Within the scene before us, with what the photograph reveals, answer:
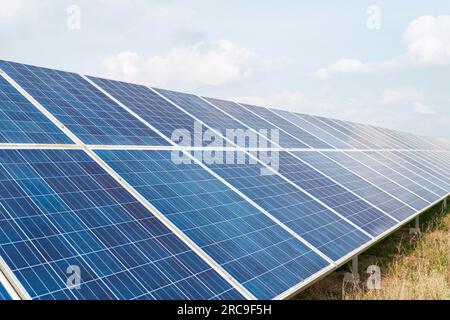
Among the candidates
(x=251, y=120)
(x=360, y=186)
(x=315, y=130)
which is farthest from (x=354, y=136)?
(x=360, y=186)

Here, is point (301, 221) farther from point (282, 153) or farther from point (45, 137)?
point (45, 137)

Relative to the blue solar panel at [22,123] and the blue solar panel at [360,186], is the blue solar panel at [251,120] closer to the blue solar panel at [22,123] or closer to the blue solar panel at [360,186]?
the blue solar panel at [360,186]

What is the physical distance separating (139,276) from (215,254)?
1.59 metres

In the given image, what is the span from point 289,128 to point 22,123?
41.7 ft

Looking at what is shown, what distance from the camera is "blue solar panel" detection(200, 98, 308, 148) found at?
653 inches

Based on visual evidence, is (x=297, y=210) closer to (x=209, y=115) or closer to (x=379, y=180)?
(x=209, y=115)

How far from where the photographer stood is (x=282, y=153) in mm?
14539

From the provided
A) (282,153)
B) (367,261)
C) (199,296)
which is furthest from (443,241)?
(199,296)

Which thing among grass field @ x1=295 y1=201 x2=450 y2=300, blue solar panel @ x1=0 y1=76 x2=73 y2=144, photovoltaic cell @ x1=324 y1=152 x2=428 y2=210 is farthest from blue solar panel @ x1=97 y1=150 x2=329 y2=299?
photovoltaic cell @ x1=324 y1=152 x2=428 y2=210

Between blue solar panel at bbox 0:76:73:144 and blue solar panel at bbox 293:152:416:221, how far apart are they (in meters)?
8.50

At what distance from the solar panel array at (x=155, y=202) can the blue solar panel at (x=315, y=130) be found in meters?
4.55

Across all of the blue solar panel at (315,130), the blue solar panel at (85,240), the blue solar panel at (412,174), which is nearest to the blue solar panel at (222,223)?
the blue solar panel at (85,240)

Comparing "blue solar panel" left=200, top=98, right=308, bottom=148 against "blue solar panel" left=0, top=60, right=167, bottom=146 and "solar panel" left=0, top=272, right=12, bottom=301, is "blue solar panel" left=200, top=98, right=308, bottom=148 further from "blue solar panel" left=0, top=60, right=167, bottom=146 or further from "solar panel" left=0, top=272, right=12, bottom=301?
"solar panel" left=0, top=272, right=12, bottom=301

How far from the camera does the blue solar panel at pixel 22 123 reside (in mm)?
8266
